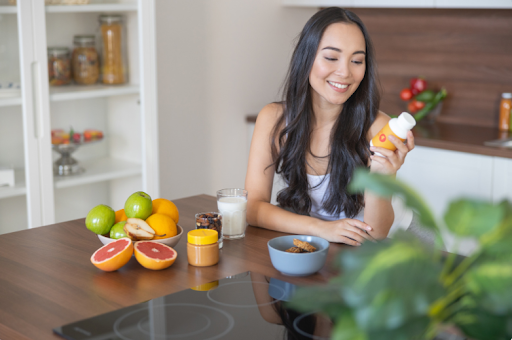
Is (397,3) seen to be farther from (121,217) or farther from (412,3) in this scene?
(121,217)

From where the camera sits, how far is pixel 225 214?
1.43 metres

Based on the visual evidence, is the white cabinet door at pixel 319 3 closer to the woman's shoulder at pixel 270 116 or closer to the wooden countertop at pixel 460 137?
the wooden countertop at pixel 460 137

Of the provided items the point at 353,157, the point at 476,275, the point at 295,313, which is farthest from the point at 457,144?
the point at 476,275

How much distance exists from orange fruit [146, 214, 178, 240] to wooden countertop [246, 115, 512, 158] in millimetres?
1679

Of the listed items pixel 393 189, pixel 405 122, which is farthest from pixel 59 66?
pixel 393 189

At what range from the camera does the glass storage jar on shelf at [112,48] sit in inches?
104

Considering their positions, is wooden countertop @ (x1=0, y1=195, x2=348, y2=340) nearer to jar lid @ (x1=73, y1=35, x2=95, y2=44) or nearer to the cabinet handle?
the cabinet handle

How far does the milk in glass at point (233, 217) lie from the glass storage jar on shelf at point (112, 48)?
1.47m

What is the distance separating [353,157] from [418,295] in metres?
1.36

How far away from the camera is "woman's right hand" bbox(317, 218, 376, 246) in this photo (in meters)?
1.39

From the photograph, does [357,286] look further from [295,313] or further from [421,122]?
[421,122]

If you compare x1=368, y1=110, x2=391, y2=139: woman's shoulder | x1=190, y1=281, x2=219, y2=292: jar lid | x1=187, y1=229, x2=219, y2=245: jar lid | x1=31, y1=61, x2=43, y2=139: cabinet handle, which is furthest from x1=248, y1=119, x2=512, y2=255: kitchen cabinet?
x1=190, y1=281, x2=219, y2=292: jar lid

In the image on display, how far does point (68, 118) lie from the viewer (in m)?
2.62

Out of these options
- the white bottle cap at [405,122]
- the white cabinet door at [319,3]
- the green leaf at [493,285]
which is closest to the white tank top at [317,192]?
the white bottle cap at [405,122]
